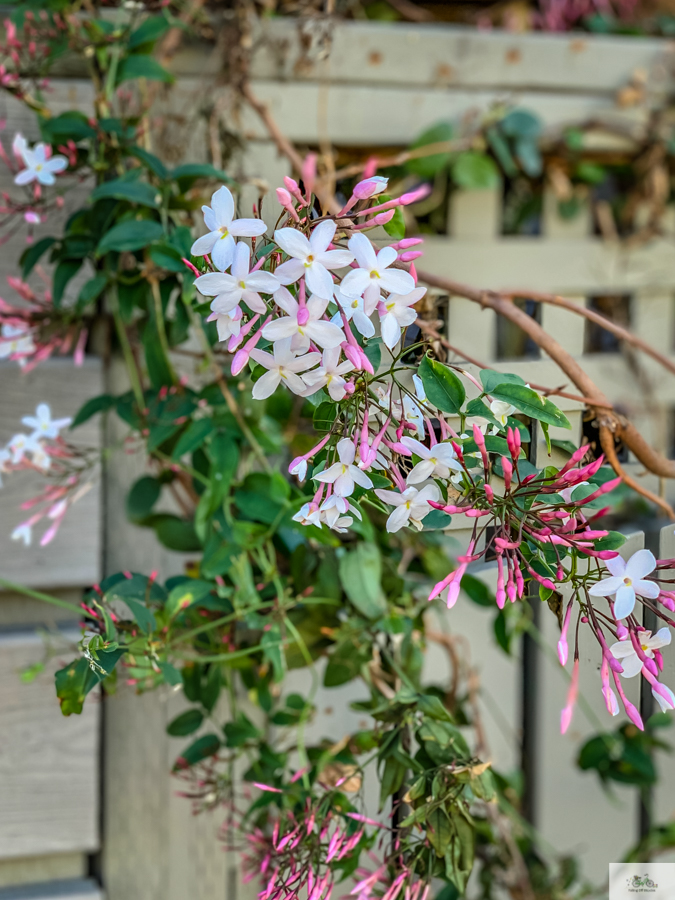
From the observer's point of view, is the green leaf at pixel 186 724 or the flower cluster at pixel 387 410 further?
the green leaf at pixel 186 724

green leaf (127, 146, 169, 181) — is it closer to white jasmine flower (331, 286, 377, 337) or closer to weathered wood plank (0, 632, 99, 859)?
white jasmine flower (331, 286, 377, 337)

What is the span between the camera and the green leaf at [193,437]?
2.44 ft

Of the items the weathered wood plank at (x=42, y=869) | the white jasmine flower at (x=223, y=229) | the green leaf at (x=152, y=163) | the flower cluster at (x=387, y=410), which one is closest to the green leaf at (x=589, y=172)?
the green leaf at (x=152, y=163)

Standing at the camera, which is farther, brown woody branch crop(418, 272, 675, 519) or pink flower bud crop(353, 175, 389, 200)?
brown woody branch crop(418, 272, 675, 519)

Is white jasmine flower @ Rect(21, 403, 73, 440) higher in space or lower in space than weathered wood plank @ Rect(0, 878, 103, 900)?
higher

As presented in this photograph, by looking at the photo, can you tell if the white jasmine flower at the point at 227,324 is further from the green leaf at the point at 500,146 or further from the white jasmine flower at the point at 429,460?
the green leaf at the point at 500,146

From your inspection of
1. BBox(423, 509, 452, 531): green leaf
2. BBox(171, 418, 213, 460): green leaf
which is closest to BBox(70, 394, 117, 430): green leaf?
BBox(171, 418, 213, 460): green leaf

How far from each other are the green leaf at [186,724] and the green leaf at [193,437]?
12.5 inches

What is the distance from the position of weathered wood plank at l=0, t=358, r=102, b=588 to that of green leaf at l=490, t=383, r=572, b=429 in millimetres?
668

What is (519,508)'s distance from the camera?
481mm

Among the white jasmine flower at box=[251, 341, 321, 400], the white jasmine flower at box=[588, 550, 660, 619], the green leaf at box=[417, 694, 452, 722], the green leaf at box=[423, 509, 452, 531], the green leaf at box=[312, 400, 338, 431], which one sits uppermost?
the white jasmine flower at box=[251, 341, 321, 400]

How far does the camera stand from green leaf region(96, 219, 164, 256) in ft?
2.34

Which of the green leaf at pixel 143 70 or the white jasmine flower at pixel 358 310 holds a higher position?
the green leaf at pixel 143 70

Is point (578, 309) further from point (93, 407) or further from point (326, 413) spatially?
point (93, 407)
